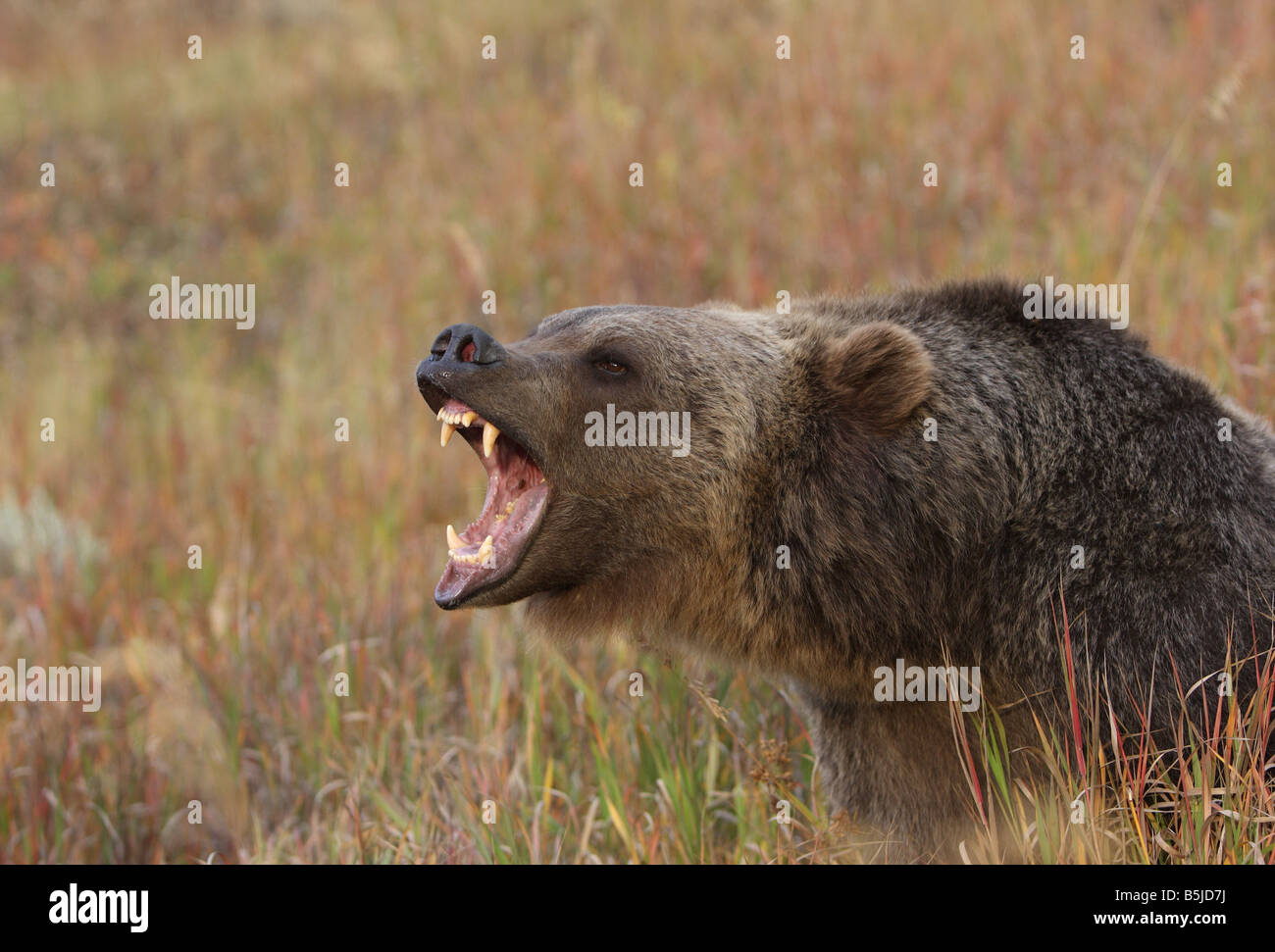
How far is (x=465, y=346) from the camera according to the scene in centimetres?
326

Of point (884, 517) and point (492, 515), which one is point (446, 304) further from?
point (884, 517)

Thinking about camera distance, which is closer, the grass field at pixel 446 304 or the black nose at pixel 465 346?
the black nose at pixel 465 346

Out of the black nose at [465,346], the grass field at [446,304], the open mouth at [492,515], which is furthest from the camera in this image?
the grass field at [446,304]

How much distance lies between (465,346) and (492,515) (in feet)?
1.76

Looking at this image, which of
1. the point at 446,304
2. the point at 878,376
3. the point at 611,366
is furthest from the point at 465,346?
the point at 446,304

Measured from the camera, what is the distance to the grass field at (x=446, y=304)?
423 cm

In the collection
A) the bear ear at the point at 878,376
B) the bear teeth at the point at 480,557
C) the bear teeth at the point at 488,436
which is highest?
the bear ear at the point at 878,376

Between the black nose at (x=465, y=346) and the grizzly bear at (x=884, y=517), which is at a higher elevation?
the black nose at (x=465, y=346)

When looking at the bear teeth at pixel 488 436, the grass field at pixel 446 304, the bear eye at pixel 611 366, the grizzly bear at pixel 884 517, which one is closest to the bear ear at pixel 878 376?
the grizzly bear at pixel 884 517

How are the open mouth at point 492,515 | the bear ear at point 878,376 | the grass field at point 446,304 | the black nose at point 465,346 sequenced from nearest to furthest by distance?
the black nose at point 465,346, the open mouth at point 492,515, the bear ear at point 878,376, the grass field at point 446,304

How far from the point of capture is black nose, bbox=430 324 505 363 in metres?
3.23

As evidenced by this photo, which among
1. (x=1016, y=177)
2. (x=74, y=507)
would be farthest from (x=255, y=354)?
(x=1016, y=177)

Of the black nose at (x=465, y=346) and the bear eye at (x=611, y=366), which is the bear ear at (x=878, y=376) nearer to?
the bear eye at (x=611, y=366)

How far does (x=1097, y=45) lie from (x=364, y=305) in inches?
219
